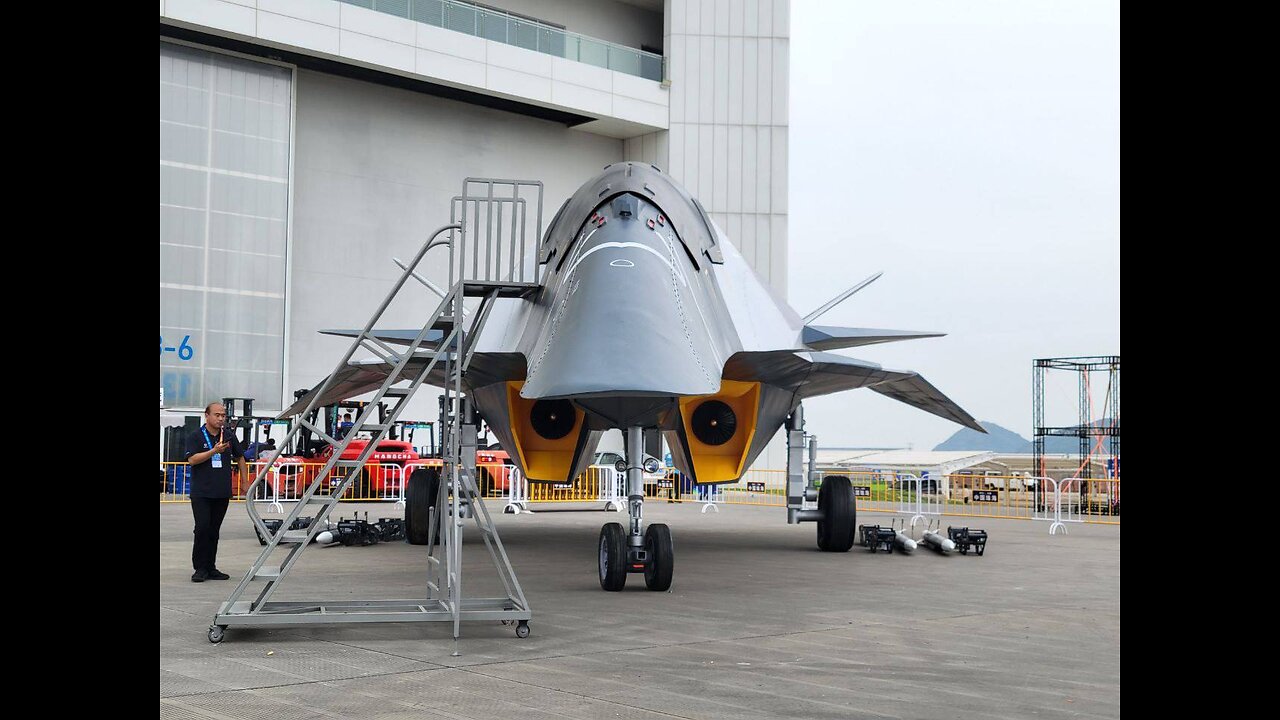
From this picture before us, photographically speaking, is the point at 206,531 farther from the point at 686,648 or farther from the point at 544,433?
the point at 686,648

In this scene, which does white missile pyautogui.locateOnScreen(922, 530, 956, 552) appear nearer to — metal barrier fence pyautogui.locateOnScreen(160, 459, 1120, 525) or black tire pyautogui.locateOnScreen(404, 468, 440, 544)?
metal barrier fence pyautogui.locateOnScreen(160, 459, 1120, 525)

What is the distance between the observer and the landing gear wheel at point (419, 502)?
44.7 feet

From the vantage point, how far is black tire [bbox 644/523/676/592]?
28.7 feet

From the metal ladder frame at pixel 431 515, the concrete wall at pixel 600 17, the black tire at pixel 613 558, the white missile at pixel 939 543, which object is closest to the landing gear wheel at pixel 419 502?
the black tire at pixel 613 558

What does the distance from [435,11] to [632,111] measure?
24.2 ft

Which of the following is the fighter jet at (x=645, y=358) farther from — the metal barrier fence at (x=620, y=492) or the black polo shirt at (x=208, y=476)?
the metal barrier fence at (x=620, y=492)

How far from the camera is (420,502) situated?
13672 millimetres

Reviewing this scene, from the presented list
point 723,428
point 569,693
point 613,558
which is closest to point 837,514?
point 723,428

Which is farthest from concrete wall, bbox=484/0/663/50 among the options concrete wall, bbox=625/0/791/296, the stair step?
the stair step

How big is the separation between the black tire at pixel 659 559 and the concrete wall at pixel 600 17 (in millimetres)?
30589

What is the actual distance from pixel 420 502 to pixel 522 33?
24.3 metres

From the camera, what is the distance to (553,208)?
3803 cm

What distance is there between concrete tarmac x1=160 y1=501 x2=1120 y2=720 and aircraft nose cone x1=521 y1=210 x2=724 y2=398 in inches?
64.5
